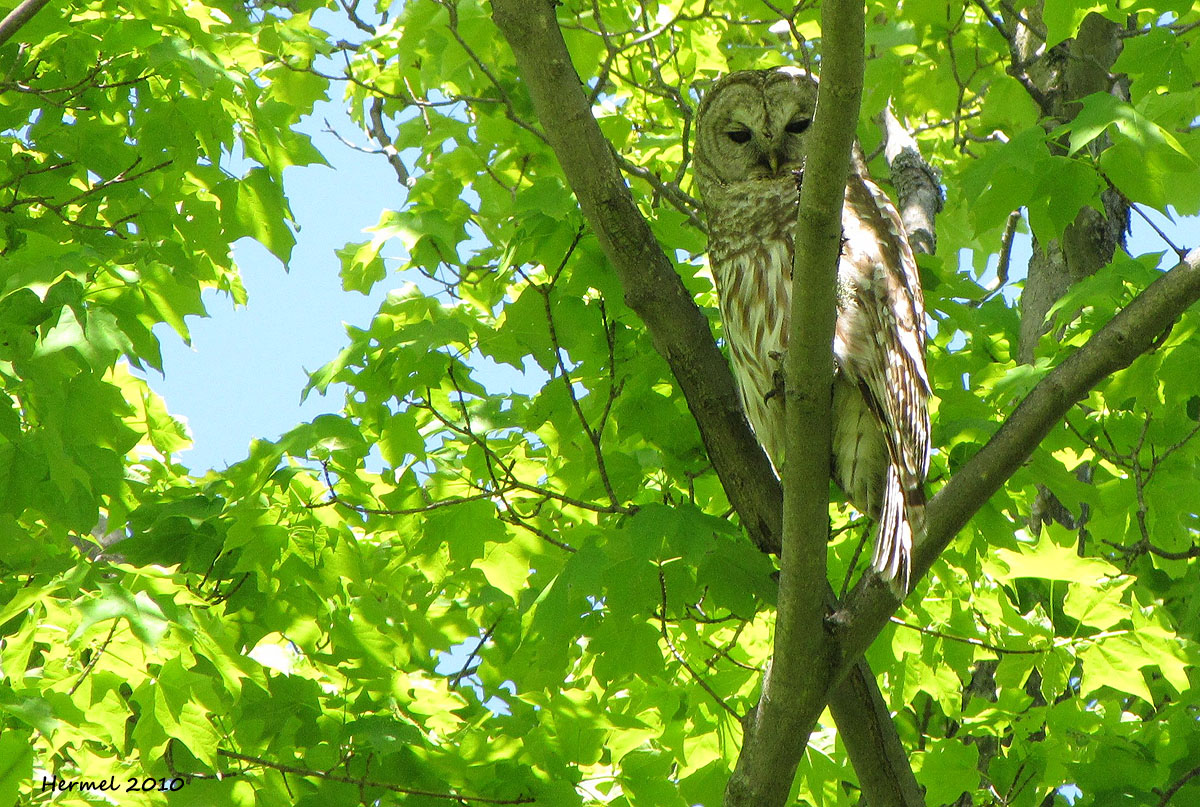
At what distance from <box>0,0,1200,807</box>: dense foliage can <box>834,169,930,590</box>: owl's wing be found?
16 cm

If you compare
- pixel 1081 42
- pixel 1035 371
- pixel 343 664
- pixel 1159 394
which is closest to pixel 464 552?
pixel 343 664

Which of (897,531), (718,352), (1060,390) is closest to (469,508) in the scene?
(718,352)

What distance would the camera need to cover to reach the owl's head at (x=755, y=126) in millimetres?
3857

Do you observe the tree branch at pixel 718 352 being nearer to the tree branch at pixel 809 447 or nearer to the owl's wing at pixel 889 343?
the tree branch at pixel 809 447

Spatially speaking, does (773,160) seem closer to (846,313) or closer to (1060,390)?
(846,313)

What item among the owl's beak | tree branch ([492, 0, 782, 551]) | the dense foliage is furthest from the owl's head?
tree branch ([492, 0, 782, 551])

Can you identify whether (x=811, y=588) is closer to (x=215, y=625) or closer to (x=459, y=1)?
(x=215, y=625)

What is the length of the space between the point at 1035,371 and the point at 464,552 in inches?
62.8

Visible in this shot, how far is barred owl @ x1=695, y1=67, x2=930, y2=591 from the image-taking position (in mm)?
3109

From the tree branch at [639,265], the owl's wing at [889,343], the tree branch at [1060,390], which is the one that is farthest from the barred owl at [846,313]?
the tree branch at [639,265]

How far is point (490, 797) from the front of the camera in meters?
2.94

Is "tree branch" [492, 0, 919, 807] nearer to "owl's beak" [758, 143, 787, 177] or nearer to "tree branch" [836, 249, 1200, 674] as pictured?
"tree branch" [836, 249, 1200, 674]

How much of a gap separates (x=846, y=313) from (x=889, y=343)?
0.15 metres

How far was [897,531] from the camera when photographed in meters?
2.80
